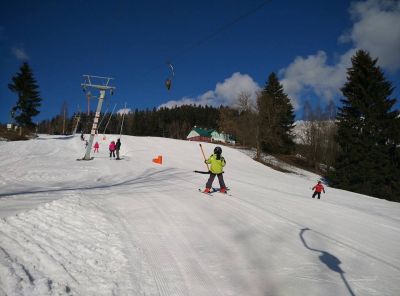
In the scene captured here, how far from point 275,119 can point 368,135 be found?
22771mm

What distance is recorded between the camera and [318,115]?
2482 inches

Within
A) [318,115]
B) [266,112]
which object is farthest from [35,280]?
[318,115]

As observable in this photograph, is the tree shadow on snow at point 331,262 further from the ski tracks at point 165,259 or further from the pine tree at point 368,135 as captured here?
the pine tree at point 368,135

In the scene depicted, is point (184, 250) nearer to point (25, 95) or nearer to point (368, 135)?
point (368, 135)

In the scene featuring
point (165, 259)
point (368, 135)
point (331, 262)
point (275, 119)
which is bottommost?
point (165, 259)

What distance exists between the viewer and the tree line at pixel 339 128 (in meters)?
32.5

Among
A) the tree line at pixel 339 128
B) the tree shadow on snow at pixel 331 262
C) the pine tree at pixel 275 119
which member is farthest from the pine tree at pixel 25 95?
the tree shadow on snow at pixel 331 262

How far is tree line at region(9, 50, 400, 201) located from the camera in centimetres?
3250

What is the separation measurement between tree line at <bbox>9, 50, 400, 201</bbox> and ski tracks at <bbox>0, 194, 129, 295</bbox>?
31067 mm

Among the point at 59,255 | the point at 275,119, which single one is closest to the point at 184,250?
the point at 59,255

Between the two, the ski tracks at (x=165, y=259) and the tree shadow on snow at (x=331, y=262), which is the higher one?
the tree shadow on snow at (x=331, y=262)

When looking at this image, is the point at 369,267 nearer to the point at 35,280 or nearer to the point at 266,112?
the point at 35,280

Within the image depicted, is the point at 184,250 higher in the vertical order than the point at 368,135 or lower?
lower

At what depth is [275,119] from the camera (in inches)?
2194
